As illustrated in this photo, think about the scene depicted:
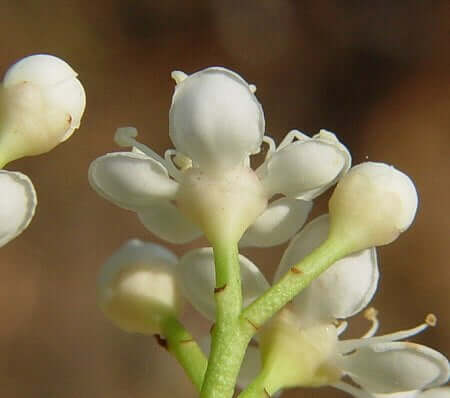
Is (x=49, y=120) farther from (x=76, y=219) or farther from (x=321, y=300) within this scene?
(x=76, y=219)

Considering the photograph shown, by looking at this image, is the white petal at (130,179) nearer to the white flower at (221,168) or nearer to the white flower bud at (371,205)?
the white flower at (221,168)

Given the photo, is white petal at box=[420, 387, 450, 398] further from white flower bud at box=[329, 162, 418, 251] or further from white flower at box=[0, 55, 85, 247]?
white flower at box=[0, 55, 85, 247]

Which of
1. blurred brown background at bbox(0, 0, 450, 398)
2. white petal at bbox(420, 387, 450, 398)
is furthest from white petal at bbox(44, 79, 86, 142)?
blurred brown background at bbox(0, 0, 450, 398)

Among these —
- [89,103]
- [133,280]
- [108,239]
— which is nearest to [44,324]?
[108,239]

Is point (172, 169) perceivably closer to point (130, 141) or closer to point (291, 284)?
point (130, 141)

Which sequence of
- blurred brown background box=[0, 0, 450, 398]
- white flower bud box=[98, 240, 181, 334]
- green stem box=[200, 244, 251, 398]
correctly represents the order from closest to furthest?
1. green stem box=[200, 244, 251, 398]
2. white flower bud box=[98, 240, 181, 334]
3. blurred brown background box=[0, 0, 450, 398]

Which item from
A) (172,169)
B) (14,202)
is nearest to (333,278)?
(172,169)

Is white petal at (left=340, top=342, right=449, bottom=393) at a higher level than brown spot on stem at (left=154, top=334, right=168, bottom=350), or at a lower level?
higher
